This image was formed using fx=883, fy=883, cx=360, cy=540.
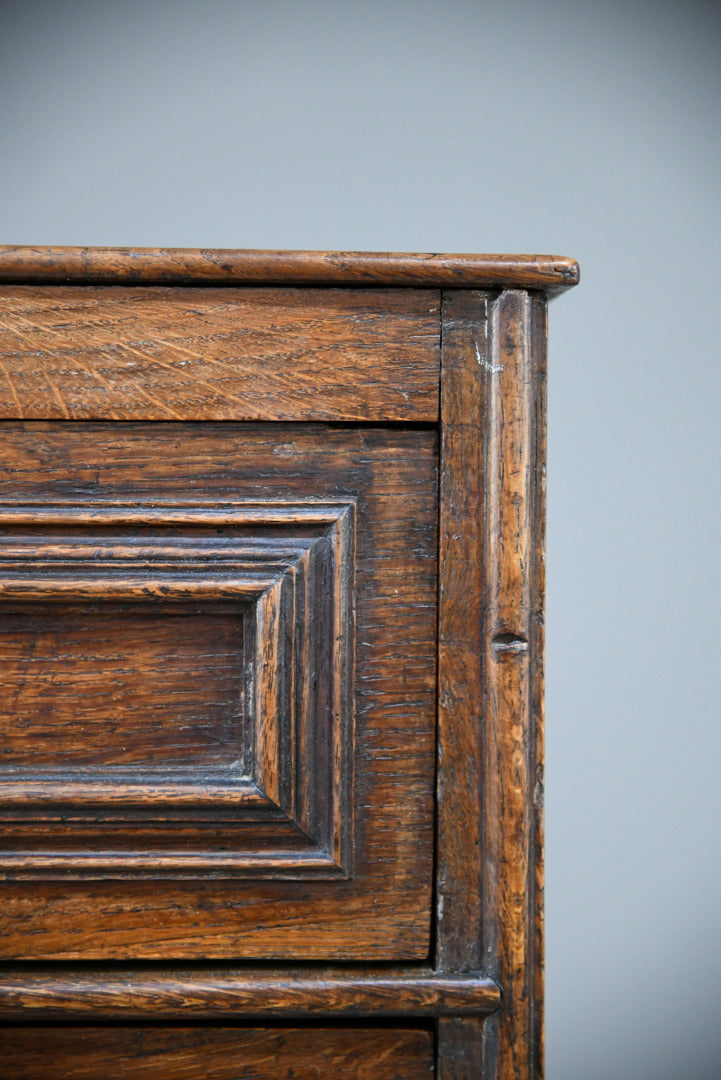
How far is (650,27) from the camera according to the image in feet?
3.33

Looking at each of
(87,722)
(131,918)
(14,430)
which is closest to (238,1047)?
(131,918)

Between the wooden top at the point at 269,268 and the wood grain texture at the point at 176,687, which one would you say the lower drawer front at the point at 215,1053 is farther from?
the wooden top at the point at 269,268

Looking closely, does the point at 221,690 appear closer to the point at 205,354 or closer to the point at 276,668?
the point at 276,668

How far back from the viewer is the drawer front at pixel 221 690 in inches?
18.1

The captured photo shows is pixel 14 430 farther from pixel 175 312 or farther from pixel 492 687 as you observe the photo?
pixel 492 687

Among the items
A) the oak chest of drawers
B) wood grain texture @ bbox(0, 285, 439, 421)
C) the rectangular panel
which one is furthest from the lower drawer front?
wood grain texture @ bbox(0, 285, 439, 421)

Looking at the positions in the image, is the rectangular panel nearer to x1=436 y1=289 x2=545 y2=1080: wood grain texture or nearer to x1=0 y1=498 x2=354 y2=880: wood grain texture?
x1=0 y1=498 x2=354 y2=880: wood grain texture

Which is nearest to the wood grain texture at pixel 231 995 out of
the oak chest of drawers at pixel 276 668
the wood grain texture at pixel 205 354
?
the oak chest of drawers at pixel 276 668

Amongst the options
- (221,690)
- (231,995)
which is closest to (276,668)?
(221,690)

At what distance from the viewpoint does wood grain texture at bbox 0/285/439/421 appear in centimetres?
46

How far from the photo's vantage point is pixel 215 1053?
0.46m

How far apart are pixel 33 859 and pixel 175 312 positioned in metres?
0.29

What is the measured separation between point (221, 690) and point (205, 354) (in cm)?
18

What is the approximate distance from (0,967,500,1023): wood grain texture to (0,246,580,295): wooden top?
1.20ft
